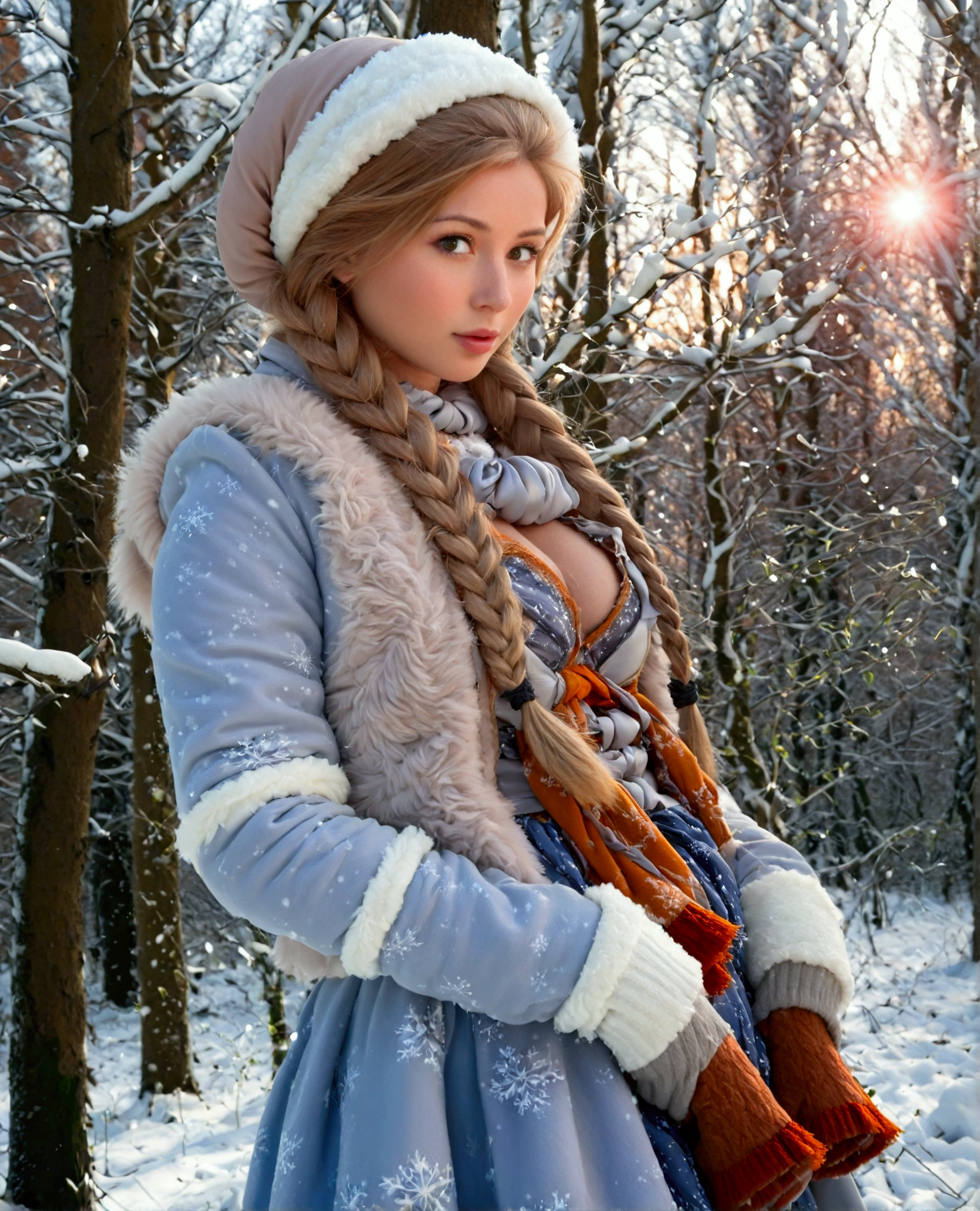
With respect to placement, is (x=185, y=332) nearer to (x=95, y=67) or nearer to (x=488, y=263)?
(x=95, y=67)

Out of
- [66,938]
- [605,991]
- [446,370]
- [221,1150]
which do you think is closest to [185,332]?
[66,938]

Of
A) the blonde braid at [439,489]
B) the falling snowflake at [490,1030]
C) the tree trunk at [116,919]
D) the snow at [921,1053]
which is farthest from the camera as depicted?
the tree trunk at [116,919]

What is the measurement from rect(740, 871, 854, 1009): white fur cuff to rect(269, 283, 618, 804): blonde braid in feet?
1.35

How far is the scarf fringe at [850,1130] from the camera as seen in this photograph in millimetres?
1400

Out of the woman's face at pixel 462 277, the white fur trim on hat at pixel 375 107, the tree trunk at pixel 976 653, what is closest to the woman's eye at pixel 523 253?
the woman's face at pixel 462 277

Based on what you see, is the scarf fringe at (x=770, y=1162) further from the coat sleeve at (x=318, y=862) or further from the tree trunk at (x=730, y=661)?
the tree trunk at (x=730, y=661)

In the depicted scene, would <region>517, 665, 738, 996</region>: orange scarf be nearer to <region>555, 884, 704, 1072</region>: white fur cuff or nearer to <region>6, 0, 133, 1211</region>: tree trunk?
<region>555, 884, 704, 1072</region>: white fur cuff

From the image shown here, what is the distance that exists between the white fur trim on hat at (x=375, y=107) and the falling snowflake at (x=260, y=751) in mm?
783

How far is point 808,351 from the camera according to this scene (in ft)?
15.0

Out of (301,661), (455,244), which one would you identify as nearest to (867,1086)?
(301,661)

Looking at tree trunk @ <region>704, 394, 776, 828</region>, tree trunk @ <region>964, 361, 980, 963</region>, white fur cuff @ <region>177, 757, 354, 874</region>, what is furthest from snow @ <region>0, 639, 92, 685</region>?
tree trunk @ <region>964, 361, 980, 963</region>

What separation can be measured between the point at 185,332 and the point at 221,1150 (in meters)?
5.97

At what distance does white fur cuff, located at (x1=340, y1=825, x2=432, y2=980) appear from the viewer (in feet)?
4.03

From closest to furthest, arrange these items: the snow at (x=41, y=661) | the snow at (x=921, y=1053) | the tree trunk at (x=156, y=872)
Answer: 1. the snow at (x=41, y=661)
2. the snow at (x=921, y=1053)
3. the tree trunk at (x=156, y=872)
